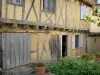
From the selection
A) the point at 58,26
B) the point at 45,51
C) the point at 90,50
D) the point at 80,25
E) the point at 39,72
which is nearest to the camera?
the point at 39,72

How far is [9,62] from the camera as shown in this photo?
34.9 feet

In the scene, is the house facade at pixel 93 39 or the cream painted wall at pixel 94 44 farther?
the cream painted wall at pixel 94 44

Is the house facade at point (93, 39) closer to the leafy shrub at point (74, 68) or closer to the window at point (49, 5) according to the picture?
the window at point (49, 5)

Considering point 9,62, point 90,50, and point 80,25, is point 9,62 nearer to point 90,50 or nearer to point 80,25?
point 80,25

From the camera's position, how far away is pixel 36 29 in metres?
12.8

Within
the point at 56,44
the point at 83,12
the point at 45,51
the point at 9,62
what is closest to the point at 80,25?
the point at 83,12

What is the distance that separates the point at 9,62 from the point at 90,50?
1259 cm

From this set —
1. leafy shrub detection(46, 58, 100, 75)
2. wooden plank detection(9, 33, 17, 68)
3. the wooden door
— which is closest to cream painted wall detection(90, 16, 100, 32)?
the wooden door

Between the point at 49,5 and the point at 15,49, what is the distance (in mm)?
4251

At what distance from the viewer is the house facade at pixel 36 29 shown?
34.3 ft

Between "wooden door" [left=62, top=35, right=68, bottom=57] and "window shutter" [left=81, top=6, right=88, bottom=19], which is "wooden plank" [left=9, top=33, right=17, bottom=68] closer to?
"wooden door" [left=62, top=35, right=68, bottom=57]

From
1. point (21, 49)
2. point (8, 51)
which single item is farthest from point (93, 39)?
point (8, 51)

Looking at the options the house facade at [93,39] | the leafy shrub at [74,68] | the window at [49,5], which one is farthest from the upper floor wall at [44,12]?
the leafy shrub at [74,68]

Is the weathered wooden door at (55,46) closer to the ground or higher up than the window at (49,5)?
closer to the ground
